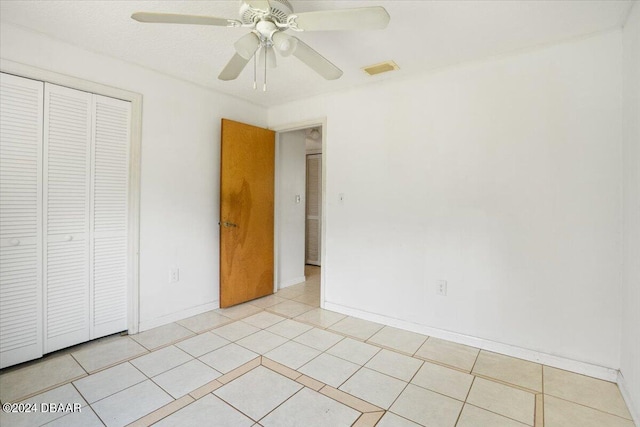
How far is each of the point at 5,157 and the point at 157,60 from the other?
129cm

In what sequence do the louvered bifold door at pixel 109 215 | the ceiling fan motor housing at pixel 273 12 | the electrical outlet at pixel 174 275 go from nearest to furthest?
the ceiling fan motor housing at pixel 273 12
the louvered bifold door at pixel 109 215
the electrical outlet at pixel 174 275

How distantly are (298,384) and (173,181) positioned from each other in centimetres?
215

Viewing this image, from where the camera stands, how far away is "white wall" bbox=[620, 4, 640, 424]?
173cm

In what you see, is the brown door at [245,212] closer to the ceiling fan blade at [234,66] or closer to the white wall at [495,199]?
the white wall at [495,199]

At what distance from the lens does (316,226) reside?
5805 millimetres

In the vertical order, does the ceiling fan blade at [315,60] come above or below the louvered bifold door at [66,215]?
above

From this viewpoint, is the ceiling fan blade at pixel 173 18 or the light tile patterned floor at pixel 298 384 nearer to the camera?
the ceiling fan blade at pixel 173 18

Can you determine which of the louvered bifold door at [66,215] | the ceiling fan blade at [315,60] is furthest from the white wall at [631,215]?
the louvered bifold door at [66,215]

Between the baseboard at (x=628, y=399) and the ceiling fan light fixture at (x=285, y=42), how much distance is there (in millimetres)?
2642

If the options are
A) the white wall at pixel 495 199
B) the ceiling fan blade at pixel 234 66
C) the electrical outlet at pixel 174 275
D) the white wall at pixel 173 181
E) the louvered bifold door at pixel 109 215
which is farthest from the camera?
the electrical outlet at pixel 174 275

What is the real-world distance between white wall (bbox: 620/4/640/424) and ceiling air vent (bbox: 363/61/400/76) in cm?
146

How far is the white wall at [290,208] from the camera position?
416 centimetres

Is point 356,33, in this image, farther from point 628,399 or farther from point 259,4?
point 628,399

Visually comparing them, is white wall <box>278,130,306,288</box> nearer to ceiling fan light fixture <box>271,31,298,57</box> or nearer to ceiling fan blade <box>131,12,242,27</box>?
ceiling fan light fixture <box>271,31,298,57</box>
